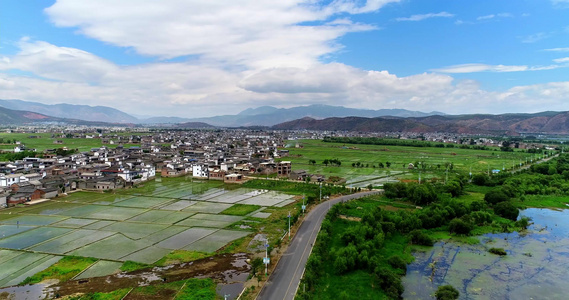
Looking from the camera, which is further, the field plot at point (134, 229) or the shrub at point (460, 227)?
the shrub at point (460, 227)

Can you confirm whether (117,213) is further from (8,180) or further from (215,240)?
(8,180)

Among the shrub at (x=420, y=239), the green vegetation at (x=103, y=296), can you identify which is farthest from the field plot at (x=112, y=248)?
the shrub at (x=420, y=239)

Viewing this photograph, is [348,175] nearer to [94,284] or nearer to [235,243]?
[235,243]

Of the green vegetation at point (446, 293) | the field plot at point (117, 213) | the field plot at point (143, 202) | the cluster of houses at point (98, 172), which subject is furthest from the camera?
the cluster of houses at point (98, 172)

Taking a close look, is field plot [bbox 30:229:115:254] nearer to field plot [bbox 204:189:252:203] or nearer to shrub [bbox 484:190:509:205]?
field plot [bbox 204:189:252:203]

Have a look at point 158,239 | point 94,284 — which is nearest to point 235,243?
point 158,239

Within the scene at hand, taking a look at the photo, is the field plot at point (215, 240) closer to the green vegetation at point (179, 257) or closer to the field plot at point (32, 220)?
the green vegetation at point (179, 257)

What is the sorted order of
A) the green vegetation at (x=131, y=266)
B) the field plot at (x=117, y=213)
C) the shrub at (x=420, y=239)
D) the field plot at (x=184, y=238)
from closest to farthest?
the green vegetation at (x=131, y=266) < the field plot at (x=184, y=238) < the shrub at (x=420, y=239) < the field plot at (x=117, y=213)

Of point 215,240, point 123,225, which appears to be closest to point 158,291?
point 215,240

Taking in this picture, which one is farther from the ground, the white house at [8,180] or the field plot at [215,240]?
the white house at [8,180]
